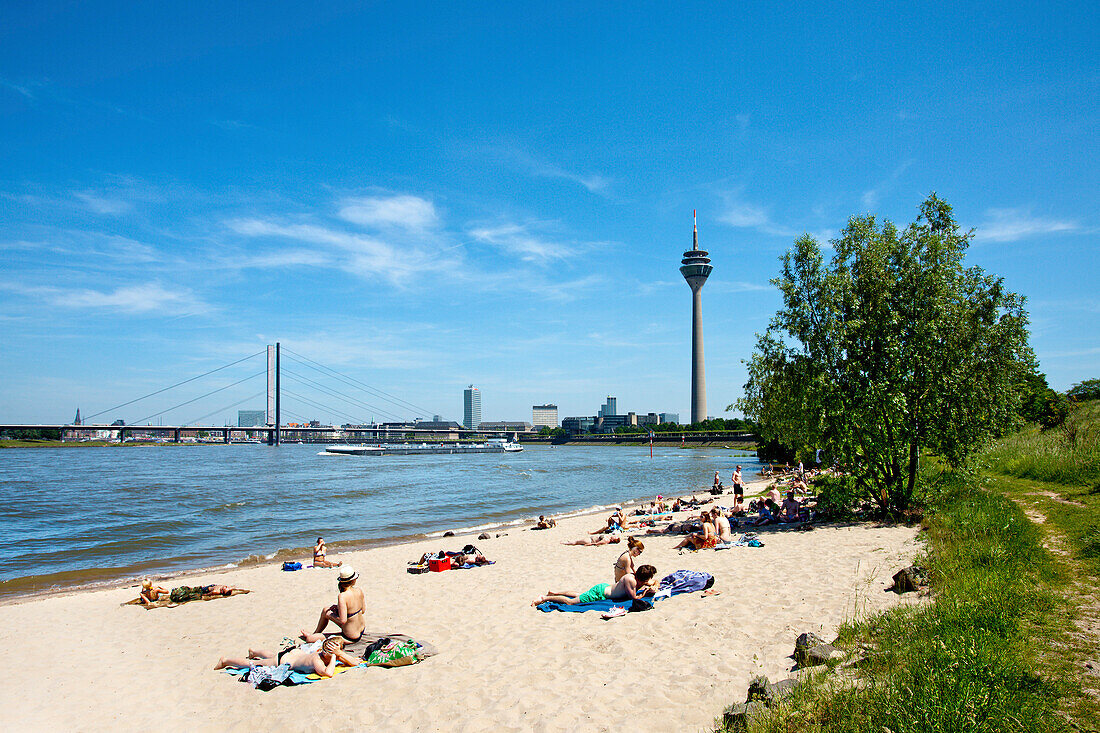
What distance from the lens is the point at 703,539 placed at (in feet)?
46.1

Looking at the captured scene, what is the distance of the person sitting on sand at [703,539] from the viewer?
551 inches

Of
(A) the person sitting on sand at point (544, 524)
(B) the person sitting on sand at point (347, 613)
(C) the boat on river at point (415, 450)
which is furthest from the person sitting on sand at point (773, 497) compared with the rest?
(C) the boat on river at point (415, 450)

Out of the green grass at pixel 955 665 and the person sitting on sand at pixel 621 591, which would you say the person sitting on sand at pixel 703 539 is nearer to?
the person sitting on sand at pixel 621 591

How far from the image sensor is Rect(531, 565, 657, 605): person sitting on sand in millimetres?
9234

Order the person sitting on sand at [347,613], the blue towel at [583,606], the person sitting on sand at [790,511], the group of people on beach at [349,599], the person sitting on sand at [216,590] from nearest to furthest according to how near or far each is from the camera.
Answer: the group of people on beach at [349,599], the person sitting on sand at [347,613], the blue towel at [583,606], the person sitting on sand at [216,590], the person sitting on sand at [790,511]

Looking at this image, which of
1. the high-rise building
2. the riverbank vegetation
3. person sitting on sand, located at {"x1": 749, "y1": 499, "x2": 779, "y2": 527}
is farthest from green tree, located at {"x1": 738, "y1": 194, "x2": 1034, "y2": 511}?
the high-rise building

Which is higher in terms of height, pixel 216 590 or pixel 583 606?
pixel 583 606

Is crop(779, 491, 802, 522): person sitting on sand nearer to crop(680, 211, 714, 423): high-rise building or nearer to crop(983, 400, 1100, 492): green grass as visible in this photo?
crop(983, 400, 1100, 492): green grass

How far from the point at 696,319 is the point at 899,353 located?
15840 centimetres

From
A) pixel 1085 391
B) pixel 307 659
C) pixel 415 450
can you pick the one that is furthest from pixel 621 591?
pixel 415 450

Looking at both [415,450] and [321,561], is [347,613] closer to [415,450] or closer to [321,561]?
[321,561]

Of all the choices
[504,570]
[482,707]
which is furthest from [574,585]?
[482,707]

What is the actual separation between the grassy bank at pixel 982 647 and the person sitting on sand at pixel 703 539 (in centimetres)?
437

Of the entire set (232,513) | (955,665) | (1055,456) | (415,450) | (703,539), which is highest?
(1055,456)
